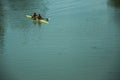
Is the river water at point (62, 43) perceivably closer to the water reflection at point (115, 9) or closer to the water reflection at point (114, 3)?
the water reflection at point (115, 9)

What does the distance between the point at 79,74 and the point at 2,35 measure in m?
8.55

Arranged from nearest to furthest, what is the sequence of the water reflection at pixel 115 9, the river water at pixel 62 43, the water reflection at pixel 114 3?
the river water at pixel 62 43, the water reflection at pixel 115 9, the water reflection at pixel 114 3

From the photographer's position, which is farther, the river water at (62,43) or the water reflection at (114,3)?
the water reflection at (114,3)

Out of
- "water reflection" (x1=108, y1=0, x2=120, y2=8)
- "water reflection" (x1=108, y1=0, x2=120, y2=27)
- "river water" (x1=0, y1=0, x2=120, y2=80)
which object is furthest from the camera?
"water reflection" (x1=108, y1=0, x2=120, y2=8)

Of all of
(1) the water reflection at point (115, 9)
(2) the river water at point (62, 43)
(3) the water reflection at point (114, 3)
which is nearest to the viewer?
(2) the river water at point (62, 43)

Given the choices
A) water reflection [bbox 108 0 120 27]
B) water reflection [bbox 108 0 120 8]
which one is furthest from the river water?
water reflection [bbox 108 0 120 8]

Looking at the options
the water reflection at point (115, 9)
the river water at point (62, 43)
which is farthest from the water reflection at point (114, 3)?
the river water at point (62, 43)

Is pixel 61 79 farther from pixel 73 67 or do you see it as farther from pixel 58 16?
pixel 58 16

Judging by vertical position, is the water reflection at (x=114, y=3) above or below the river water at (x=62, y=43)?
above

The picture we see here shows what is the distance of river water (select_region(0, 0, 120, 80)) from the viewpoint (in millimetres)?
14820

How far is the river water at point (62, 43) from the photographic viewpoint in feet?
48.6

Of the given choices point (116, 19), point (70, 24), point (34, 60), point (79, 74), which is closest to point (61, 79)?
point (79, 74)

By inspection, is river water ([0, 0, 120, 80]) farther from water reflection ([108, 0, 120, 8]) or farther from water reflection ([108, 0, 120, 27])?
water reflection ([108, 0, 120, 8])

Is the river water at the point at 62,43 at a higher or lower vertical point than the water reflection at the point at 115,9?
lower
